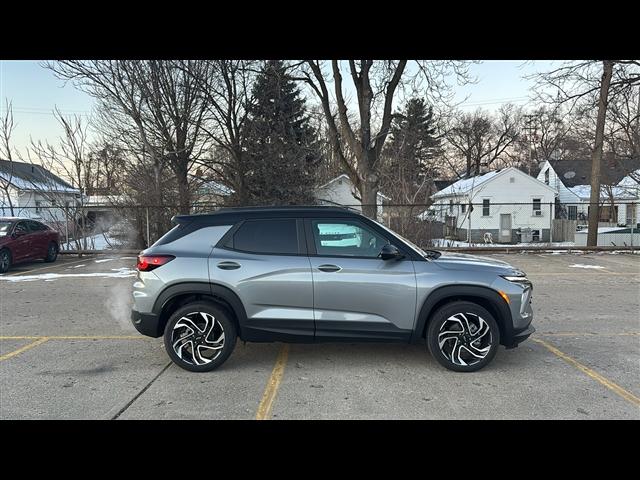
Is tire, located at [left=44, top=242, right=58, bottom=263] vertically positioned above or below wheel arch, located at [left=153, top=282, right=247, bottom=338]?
below

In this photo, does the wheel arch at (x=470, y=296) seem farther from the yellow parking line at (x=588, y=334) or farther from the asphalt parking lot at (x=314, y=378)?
the yellow parking line at (x=588, y=334)

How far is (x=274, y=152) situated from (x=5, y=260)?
13772 mm

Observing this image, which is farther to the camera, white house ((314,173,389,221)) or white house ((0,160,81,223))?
white house ((314,173,389,221))

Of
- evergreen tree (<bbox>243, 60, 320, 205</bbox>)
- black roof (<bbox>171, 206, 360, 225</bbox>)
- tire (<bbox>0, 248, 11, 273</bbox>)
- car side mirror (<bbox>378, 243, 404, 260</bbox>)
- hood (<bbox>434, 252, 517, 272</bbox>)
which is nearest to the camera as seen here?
car side mirror (<bbox>378, 243, 404, 260</bbox>)

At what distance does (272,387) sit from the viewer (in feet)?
12.8

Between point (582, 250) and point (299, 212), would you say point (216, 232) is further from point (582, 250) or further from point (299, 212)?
point (582, 250)

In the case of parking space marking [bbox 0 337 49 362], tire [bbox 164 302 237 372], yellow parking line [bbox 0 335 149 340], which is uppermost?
tire [bbox 164 302 237 372]

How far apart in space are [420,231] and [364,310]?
13.5 metres

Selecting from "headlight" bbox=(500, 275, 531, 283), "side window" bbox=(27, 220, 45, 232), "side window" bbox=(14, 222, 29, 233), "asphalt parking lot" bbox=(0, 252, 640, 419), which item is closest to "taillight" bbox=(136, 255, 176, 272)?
"asphalt parking lot" bbox=(0, 252, 640, 419)

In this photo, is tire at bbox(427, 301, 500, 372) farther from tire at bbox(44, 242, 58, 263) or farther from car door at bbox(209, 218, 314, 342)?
tire at bbox(44, 242, 58, 263)

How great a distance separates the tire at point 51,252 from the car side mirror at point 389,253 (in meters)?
13.3

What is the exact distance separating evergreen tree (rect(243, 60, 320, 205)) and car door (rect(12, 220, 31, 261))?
1089 cm

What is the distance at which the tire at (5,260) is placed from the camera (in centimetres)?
1123

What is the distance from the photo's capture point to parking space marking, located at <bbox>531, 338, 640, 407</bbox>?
12.1 feet
